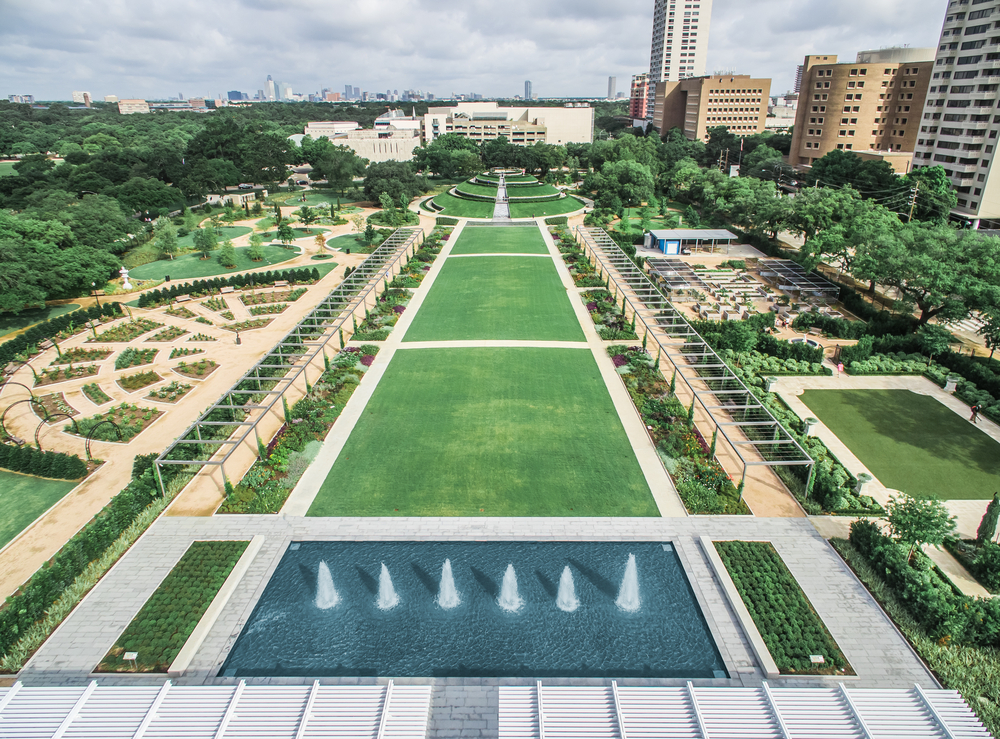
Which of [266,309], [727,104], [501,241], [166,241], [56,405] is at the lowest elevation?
[56,405]

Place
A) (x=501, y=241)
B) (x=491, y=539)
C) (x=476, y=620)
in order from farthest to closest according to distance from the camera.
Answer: (x=501, y=241), (x=491, y=539), (x=476, y=620)

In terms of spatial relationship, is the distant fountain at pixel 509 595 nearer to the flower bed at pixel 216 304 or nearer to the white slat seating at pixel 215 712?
the white slat seating at pixel 215 712

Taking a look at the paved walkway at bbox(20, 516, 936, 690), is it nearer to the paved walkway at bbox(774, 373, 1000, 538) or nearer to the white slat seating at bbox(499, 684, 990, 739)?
the white slat seating at bbox(499, 684, 990, 739)

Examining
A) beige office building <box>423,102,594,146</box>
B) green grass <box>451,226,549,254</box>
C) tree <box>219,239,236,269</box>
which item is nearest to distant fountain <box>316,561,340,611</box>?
tree <box>219,239,236,269</box>

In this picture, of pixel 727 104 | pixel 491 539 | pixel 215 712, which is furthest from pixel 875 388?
pixel 727 104

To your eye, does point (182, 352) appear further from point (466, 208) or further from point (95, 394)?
point (466, 208)
